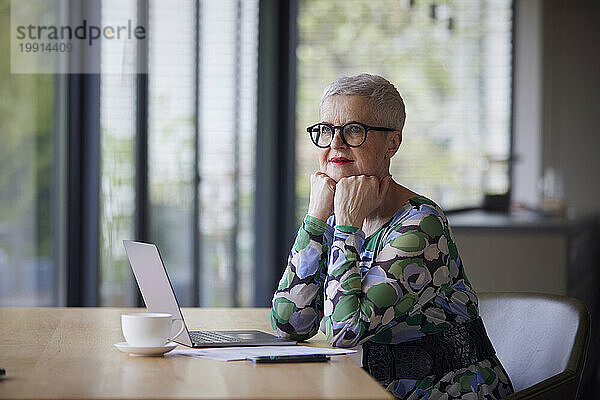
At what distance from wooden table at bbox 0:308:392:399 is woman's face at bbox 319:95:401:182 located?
0.38 metres

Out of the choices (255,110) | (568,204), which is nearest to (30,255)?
(255,110)

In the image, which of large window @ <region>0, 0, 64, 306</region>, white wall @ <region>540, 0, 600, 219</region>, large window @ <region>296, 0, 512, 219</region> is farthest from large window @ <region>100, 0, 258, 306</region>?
white wall @ <region>540, 0, 600, 219</region>

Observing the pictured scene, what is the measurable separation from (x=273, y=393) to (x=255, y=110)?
13.7 ft

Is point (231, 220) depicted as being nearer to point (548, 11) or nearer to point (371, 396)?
point (548, 11)

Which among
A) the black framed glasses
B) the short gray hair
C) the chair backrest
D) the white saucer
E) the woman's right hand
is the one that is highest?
the short gray hair

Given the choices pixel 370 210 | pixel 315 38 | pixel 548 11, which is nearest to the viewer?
pixel 370 210

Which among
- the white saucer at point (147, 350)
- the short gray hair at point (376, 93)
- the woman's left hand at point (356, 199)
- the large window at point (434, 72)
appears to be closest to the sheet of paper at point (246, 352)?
the white saucer at point (147, 350)

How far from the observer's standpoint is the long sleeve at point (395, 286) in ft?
5.83

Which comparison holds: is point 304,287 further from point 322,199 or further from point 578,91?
point 578,91

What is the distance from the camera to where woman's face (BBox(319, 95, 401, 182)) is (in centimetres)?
200

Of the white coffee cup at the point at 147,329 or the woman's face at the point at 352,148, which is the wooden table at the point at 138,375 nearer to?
the white coffee cup at the point at 147,329

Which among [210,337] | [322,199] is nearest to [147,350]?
[210,337]

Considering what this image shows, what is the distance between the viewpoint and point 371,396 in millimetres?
1321

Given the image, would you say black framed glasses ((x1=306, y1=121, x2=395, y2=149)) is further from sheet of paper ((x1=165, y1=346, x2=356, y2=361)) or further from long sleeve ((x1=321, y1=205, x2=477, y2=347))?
sheet of paper ((x1=165, y1=346, x2=356, y2=361))
